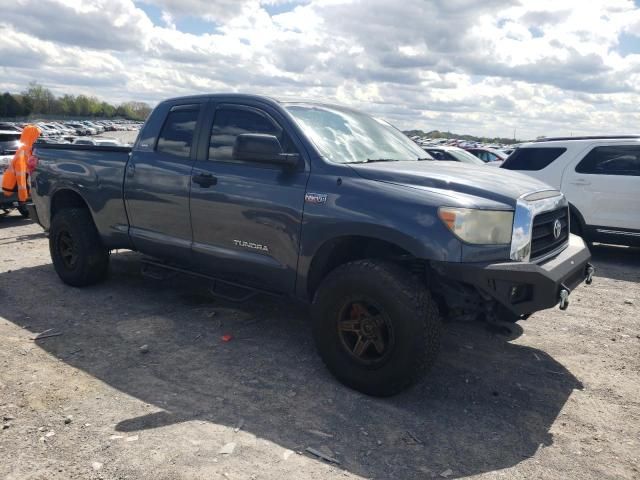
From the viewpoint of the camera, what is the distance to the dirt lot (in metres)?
2.86

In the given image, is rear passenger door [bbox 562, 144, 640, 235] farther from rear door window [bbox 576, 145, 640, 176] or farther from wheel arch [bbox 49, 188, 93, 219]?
wheel arch [bbox 49, 188, 93, 219]

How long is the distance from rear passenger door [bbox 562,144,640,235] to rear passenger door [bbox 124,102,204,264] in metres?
5.91

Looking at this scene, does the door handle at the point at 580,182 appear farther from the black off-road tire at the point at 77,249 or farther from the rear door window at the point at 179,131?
the black off-road tire at the point at 77,249

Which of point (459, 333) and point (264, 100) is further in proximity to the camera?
point (459, 333)

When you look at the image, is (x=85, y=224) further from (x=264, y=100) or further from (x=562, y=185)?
(x=562, y=185)

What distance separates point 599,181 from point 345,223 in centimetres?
590

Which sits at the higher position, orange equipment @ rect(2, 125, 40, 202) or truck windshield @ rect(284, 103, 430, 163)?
truck windshield @ rect(284, 103, 430, 163)

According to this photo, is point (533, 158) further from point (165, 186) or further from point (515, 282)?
point (165, 186)

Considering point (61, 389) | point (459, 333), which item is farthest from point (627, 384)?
point (61, 389)

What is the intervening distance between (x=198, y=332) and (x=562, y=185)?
6.08 meters

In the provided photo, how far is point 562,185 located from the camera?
8180 millimetres

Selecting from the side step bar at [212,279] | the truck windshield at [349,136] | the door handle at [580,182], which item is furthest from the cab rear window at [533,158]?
the side step bar at [212,279]

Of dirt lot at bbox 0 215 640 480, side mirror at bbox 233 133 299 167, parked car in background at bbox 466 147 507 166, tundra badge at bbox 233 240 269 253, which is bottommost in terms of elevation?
dirt lot at bbox 0 215 640 480

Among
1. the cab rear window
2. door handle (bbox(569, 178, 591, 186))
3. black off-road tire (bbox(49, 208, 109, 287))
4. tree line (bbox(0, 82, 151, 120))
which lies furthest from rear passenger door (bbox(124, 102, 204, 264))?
tree line (bbox(0, 82, 151, 120))
